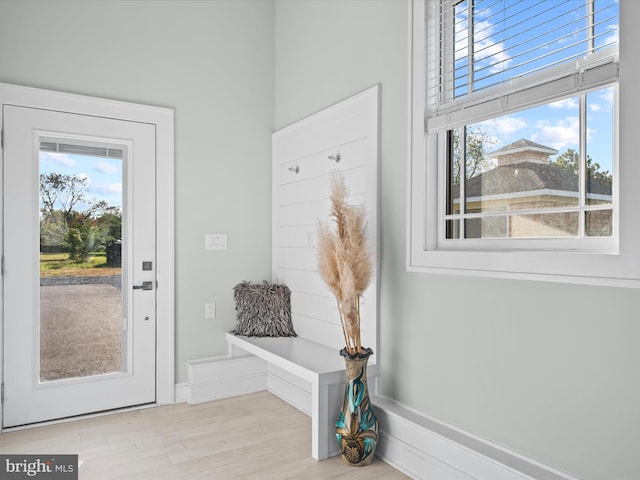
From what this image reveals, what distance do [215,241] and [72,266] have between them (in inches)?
36.1

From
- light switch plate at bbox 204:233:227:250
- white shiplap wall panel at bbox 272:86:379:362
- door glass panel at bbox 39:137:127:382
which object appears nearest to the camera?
white shiplap wall panel at bbox 272:86:379:362

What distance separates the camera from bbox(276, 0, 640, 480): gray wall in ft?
5.07

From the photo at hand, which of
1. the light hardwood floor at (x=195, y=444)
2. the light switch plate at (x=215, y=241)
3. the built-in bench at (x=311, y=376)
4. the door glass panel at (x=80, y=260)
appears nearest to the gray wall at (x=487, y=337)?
the built-in bench at (x=311, y=376)

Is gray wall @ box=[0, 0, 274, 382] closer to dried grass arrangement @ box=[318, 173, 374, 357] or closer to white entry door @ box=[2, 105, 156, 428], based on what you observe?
white entry door @ box=[2, 105, 156, 428]

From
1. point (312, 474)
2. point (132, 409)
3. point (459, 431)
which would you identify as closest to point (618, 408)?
point (459, 431)

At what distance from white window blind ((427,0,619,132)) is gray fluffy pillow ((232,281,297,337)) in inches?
64.8

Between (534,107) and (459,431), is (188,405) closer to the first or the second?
(459,431)

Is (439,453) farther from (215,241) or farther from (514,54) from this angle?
(215,241)

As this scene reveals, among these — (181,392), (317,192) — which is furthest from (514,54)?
(181,392)

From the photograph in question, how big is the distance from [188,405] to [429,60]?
2.56 m

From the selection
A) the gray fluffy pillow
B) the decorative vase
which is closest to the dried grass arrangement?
the decorative vase

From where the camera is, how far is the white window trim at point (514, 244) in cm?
147

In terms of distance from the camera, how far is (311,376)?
2.39 m

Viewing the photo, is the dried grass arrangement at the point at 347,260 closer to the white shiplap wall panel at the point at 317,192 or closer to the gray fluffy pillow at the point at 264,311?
the white shiplap wall panel at the point at 317,192
